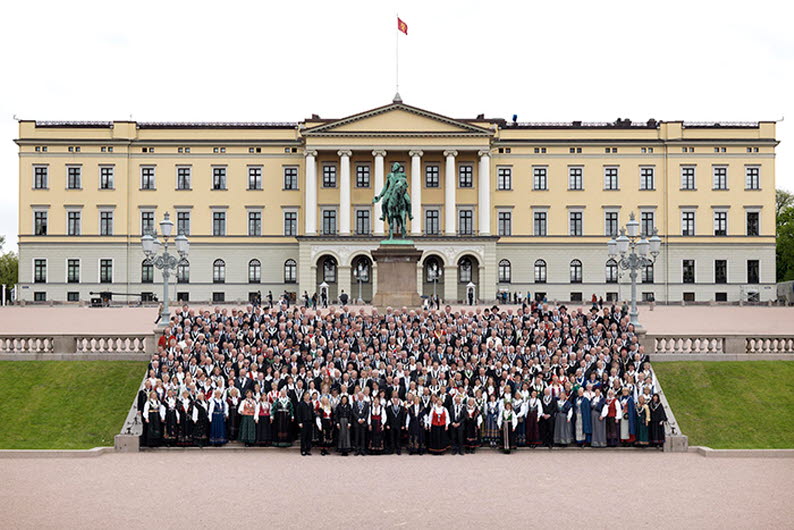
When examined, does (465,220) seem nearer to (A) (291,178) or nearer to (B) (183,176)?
(A) (291,178)

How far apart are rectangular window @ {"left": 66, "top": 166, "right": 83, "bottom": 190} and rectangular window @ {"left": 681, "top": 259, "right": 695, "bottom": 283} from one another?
5759 cm

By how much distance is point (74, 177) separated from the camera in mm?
71688

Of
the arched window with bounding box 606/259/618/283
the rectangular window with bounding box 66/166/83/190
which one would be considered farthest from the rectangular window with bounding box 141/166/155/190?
the arched window with bounding box 606/259/618/283

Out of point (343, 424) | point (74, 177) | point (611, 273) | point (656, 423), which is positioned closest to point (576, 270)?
point (611, 273)

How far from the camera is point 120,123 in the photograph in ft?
236

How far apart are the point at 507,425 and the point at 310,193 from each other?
5446 cm

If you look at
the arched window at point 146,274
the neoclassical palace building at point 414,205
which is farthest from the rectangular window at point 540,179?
the arched window at point 146,274

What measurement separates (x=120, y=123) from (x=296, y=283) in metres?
22.4

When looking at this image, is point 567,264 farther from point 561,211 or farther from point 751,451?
point 751,451

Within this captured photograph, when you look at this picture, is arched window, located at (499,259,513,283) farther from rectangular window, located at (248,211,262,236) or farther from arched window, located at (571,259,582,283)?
rectangular window, located at (248,211,262,236)

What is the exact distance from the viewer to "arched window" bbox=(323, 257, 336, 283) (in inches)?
2795

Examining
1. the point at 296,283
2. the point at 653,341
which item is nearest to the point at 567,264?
the point at 296,283

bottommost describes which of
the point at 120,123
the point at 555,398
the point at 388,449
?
the point at 388,449

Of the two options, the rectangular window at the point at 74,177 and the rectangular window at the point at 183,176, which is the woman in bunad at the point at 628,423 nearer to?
the rectangular window at the point at 183,176
